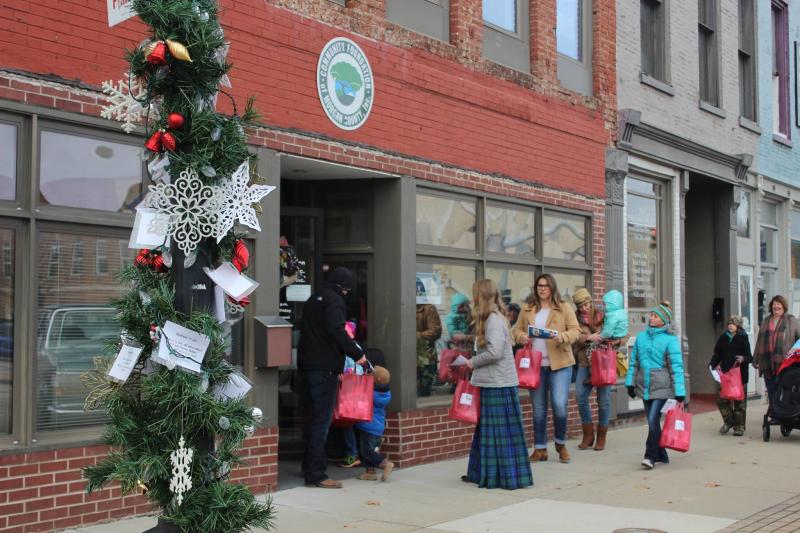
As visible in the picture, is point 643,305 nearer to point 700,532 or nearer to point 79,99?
point 700,532

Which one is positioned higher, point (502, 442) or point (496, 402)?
point (496, 402)

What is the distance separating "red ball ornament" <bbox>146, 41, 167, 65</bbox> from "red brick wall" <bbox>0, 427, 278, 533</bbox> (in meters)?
2.96

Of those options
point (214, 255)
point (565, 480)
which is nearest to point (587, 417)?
point (565, 480)

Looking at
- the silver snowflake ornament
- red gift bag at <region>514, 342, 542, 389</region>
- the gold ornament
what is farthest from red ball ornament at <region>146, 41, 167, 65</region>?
red gift bag at <region>514, 342, 542, 389</region>

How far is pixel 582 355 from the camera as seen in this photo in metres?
11.6

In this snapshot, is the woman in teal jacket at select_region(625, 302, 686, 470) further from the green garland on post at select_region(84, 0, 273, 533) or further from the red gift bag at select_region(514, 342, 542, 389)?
the green garland on post at select_region(84, 0, 273, 533)

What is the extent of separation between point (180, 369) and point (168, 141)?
38.0 inches

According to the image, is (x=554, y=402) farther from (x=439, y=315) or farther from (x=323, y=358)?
(x=323, y=358)

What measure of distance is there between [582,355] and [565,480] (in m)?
2.41

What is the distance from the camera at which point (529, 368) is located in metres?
10.2

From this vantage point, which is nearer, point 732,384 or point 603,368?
point 603,368

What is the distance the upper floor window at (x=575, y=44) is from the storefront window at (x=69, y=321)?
7565 mm

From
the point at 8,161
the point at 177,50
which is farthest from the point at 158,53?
the point at 8,161

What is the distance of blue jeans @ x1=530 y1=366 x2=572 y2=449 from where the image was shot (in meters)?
10.5
